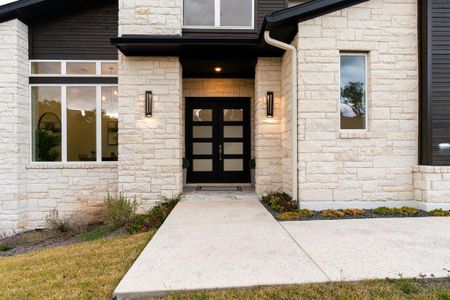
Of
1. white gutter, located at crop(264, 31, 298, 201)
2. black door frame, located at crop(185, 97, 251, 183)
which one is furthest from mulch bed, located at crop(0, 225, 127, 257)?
white gutter, located at crop(264, 31, 298, 201)

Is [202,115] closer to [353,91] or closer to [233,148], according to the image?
[233,148]

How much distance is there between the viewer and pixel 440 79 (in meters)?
5.83

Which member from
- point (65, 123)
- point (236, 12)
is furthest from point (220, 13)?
point (65, 123)

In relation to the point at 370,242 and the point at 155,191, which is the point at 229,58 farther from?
the point at 370,242

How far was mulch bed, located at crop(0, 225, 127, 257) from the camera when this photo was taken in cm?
586

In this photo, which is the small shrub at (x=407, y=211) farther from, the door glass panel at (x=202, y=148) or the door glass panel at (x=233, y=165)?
the door glass panel at (x=202, y=148)

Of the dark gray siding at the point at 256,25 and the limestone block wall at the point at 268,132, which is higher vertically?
the dark gray siding at the point at 256,25

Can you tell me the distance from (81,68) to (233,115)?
4.49 meters

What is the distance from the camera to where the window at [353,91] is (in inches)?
242

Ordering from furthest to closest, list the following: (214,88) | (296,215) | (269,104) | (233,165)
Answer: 1. (233,165)
2. (214,88)
3. (269,104)
4. (296,215)

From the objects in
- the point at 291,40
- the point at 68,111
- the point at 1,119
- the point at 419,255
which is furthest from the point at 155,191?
the point at 419,255

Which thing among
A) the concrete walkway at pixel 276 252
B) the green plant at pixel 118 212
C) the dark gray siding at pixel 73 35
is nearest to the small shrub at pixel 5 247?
the green plant at pixel 118 212

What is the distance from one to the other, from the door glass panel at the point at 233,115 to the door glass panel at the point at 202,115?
479 mm

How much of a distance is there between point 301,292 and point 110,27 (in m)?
7.92
